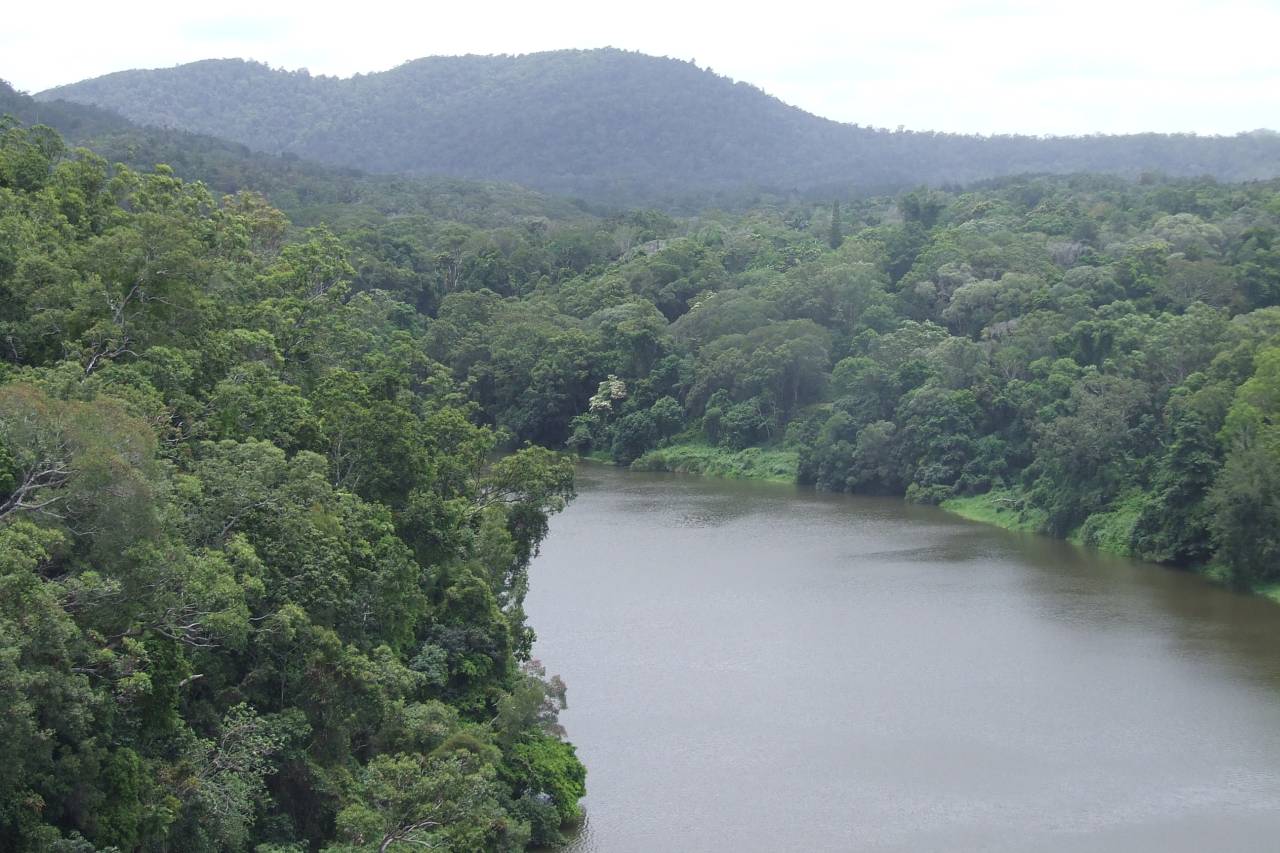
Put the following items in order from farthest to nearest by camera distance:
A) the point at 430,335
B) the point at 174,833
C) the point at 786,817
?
1. the point at 430,335
2. the point at 786,817
3. the point at 174,833

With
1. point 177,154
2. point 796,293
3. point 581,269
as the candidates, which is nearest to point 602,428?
point 796,293

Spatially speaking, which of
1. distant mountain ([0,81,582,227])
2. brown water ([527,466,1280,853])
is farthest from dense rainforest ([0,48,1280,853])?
distant mountain ([0,81,582,227])

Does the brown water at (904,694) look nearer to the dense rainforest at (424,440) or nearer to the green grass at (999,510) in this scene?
the dense rainforest at (424,440)

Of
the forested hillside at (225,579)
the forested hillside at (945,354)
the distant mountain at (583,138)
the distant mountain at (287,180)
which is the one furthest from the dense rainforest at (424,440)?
the distant mountain at (583,138)

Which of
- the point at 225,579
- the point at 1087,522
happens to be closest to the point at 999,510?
the point at 1087,522

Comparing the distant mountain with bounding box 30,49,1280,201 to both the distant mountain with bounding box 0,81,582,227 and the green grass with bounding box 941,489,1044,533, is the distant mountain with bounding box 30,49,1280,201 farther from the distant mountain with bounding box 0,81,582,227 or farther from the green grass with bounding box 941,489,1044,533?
the green grass with bounding box 941,489,1044,533

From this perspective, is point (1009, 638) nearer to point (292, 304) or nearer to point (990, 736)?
point (990, 736)
